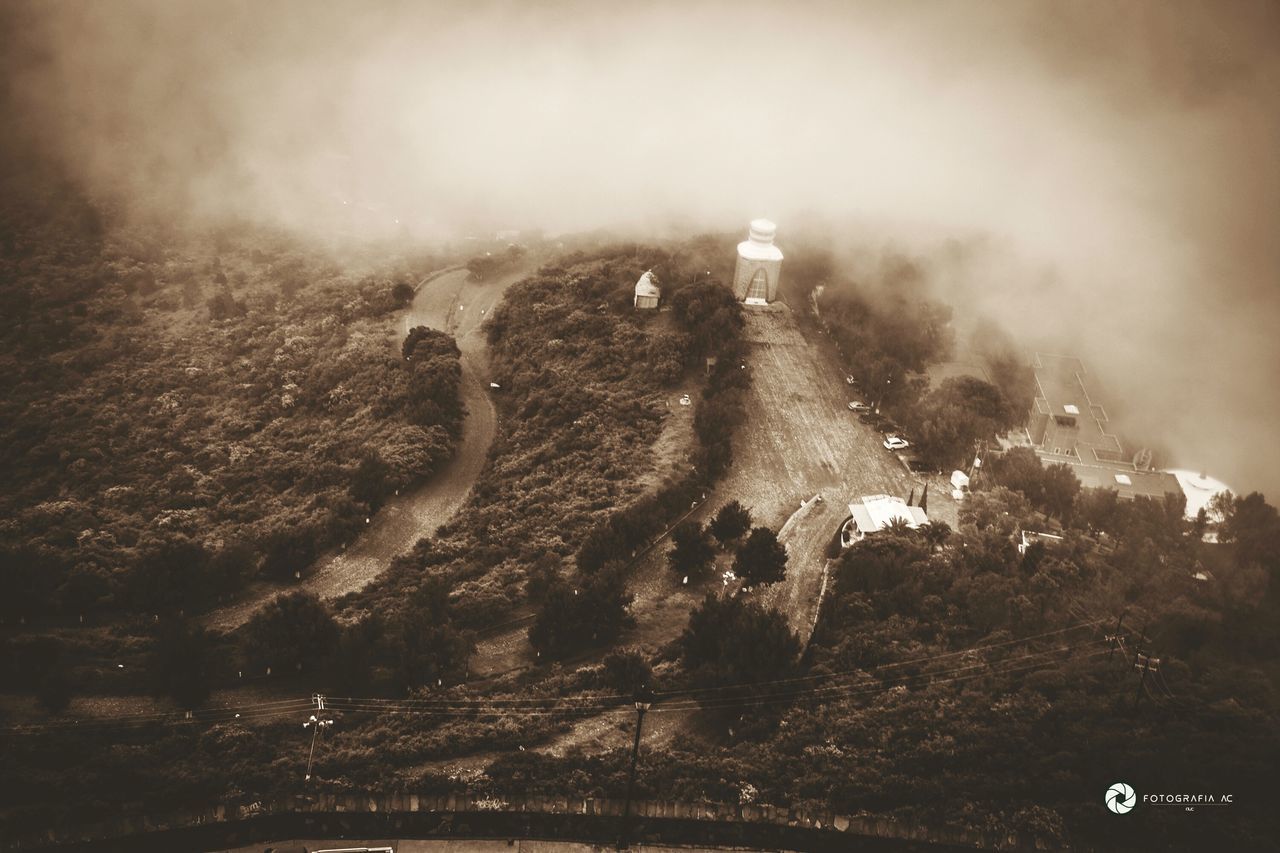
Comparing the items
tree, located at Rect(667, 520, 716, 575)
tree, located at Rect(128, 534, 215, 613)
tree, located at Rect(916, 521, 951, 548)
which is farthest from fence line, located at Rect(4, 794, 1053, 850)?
tree, located at Rect(916, 521, 951, 548)

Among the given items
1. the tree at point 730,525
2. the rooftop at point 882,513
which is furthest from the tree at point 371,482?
the rooftop at point 882,513

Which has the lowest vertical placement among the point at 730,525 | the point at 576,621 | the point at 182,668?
the point at 182,668

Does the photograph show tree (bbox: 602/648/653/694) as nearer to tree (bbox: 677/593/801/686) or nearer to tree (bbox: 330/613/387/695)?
tree (bbox: 677/593/801/686)

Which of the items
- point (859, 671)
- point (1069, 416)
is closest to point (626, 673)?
point (859, 671)

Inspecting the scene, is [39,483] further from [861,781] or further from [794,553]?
[861,781]

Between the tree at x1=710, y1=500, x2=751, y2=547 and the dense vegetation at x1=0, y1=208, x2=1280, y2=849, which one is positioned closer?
the dense vegetation at x1=0, y1=208, x2=1280, y2=849

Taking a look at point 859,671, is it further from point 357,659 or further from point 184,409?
point 184,409

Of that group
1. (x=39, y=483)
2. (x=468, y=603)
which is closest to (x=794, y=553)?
(x=468, y=603)

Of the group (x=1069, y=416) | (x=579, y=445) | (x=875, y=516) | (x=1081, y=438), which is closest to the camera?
(x=875, y=516)
